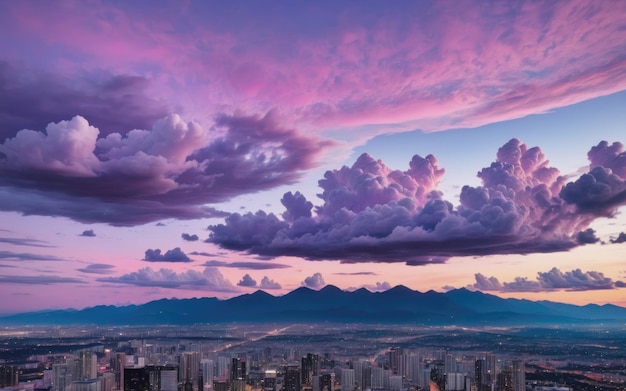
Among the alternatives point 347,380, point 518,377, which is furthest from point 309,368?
point 518,377

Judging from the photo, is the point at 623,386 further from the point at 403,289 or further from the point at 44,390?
the point at 403,289

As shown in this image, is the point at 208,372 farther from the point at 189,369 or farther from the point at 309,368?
the point at 309,368

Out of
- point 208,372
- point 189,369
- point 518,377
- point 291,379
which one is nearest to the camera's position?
point 518,377

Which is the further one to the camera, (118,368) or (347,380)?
(118,368)

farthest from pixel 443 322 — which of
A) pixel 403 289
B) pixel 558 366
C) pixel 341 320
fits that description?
pixel 558 366

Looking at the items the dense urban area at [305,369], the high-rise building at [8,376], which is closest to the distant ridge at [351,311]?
the dense urban area at [305,369]

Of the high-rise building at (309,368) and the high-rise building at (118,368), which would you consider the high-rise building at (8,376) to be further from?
the high-rise building at (309,368)
